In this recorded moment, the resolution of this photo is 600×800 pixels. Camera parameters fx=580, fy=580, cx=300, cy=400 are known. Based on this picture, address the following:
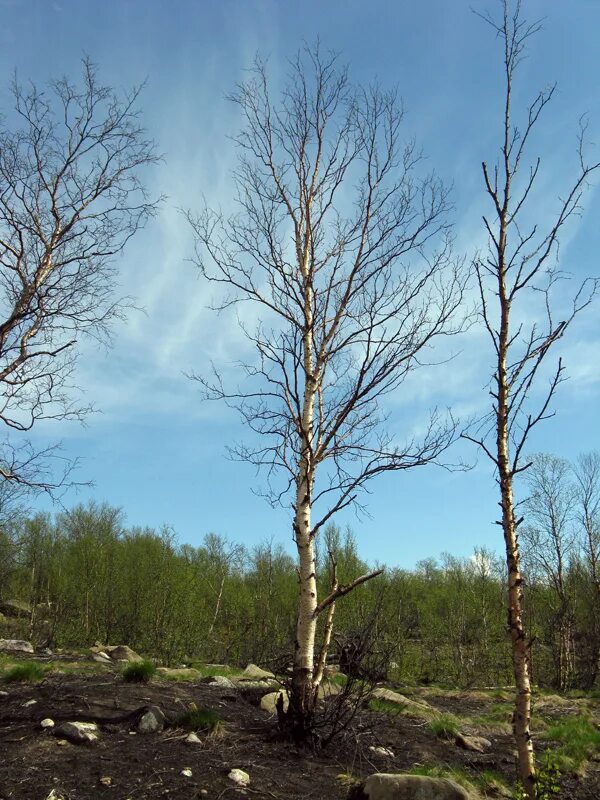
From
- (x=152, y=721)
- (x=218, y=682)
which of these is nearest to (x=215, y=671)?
(x=218, y=682)

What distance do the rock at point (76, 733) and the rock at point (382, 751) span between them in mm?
2988

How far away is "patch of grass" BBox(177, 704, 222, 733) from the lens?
618 cm

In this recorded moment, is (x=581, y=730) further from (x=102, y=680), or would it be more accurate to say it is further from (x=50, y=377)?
(x=50, y=377)

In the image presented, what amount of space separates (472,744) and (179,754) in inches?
169

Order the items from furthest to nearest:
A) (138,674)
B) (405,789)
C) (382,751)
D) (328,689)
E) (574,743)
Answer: (328,689) < (138,674) < (574,743) < (382,751) < (405,789)

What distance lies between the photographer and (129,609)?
28.2m

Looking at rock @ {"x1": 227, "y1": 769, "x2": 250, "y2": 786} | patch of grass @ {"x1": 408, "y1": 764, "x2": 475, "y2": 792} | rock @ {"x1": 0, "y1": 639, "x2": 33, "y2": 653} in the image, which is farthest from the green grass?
rock @ {"x1": 0, "y1": 639, "x2": 33, "y2": 653}

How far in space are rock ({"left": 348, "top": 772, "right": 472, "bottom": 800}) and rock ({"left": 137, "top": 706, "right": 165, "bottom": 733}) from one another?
2385mm

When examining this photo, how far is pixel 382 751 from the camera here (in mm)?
6484

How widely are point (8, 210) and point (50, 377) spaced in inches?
105

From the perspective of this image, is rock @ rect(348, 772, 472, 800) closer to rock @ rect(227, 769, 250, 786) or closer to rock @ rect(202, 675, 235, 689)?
rock @ rect(227, 769, 250, 786)

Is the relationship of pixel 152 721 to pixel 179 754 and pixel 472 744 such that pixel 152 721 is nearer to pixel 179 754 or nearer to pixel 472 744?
pixel 179 754

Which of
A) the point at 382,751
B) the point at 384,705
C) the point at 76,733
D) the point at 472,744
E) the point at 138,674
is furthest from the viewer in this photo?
the point at 384,705

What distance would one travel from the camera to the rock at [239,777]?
477 cm
